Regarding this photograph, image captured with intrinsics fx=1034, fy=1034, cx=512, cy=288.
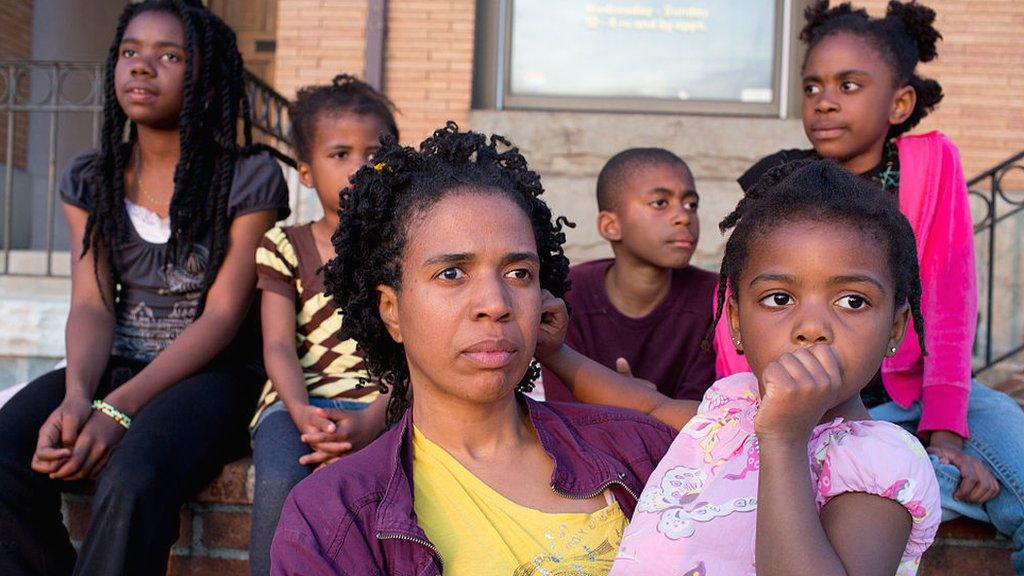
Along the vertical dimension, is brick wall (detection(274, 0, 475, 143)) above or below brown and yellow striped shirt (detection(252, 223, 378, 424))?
above

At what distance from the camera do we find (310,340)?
358 cm

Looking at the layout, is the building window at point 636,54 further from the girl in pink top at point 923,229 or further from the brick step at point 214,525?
the brick step at point 214,525

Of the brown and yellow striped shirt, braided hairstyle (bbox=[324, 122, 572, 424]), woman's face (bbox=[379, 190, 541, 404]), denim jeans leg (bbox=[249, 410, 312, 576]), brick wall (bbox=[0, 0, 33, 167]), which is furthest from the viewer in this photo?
brick wall (bbox=[0, 0, 33, 167])

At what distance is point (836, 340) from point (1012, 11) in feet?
23.5

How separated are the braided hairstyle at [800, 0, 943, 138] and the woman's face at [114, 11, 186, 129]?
238 cm

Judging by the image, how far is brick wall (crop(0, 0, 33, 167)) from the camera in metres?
9.76

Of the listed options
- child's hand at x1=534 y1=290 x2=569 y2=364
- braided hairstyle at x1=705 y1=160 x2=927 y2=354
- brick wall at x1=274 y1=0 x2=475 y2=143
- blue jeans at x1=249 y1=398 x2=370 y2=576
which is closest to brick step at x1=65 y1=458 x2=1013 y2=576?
blue jeans at x1=249 y1=398 x2=370 y2=576

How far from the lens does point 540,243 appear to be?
2555 mm

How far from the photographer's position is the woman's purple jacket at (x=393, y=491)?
1976 mm

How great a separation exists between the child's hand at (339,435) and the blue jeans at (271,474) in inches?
1.6

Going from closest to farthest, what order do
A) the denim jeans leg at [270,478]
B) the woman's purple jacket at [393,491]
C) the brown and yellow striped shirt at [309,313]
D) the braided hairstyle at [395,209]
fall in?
the woman's purple jacket at [393,491] → the braided hairstyle at [395,209] → the denim jeans leg at [270,478] → the brown and yellow striped shirt at [309,313]

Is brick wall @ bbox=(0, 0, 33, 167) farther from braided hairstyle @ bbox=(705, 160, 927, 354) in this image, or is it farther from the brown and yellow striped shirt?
braided hairstyle @ bbox=(705, 160, 927, 354)

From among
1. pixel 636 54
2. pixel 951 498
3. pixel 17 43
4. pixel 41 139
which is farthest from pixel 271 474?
pixel 17 43

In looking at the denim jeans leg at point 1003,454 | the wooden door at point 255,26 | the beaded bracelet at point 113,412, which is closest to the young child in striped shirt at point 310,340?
the beaded bracelet at point 113,412
